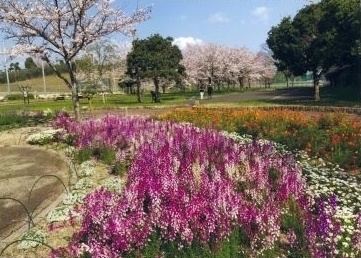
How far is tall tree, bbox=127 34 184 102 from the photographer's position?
152 ft

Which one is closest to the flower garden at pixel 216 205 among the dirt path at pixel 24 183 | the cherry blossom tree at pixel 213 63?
the dirt path at pixel 24 183

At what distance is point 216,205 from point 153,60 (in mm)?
41092

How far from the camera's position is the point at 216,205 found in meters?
5.85

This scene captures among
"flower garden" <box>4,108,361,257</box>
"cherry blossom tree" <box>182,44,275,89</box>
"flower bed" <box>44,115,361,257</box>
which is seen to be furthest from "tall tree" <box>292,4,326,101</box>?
"cherry blossom tree" <box>182,44,275,89</box>

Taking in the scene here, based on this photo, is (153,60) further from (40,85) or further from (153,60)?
(40,85)

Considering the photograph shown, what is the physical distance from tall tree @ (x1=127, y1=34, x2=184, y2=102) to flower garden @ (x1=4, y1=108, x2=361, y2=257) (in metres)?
35.2

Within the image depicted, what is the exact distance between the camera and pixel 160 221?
18.9ft

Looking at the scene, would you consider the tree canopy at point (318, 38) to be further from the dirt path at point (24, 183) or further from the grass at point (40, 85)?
the grass at point (40, 85)

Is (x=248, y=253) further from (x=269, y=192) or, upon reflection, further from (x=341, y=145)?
(x=341, y=145)

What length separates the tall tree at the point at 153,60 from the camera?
46.2 m

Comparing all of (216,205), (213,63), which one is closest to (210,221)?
(216,205)

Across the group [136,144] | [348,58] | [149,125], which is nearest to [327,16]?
[348,58]

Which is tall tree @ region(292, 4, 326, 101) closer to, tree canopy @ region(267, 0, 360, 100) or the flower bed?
tree canopy @ region(267, 0, 360, 100)

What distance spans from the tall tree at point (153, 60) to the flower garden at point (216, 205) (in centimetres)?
3519
